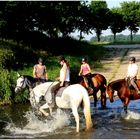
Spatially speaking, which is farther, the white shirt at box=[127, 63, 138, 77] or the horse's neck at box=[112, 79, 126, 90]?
the horse's neck at box=[112, 79, 126, 90]

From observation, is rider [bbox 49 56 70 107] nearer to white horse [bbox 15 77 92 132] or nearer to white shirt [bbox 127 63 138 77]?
white horse [bbox 15 77 92 132]

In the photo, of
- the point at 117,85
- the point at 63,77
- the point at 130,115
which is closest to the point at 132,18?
the point at 117,85

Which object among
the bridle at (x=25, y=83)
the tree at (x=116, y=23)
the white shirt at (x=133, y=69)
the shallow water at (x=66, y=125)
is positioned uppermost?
the tree at (x=116, y=23)

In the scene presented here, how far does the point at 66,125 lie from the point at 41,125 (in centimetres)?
89

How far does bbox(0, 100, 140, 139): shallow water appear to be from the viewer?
14133 millimetres

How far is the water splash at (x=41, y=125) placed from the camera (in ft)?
49.0

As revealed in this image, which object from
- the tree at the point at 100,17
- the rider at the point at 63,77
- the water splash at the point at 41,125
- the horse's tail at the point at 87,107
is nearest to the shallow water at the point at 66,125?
the water splash at the point at 41,125

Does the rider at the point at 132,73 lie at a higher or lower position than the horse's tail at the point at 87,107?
higher

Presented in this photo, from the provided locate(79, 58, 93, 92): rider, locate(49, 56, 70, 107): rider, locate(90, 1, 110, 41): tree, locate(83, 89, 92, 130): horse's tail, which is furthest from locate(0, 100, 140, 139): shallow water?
locate(90, 1, 110, 41): tree

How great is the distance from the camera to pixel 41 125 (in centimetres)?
1564

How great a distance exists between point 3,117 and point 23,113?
992 millimetres

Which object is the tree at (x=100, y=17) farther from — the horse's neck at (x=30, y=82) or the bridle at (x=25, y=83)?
the bridle at (x=25, y=83)

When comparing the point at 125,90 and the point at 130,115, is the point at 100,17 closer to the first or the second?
the point at 125,90

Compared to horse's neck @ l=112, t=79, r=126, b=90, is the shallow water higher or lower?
lower
